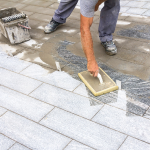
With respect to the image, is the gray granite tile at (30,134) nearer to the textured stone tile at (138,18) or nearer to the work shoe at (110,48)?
the work shoe at (110,48)

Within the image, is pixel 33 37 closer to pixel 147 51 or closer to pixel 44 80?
pixel 44 80

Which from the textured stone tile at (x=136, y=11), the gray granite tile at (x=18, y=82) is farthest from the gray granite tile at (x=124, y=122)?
the textured stone tile at (x=136, y=11)

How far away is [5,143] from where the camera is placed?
1.98 meters

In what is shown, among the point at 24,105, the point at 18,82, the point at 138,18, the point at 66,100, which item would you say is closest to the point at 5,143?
the point at 24,105

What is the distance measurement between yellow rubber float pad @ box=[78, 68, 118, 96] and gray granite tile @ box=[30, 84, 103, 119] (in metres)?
0.16

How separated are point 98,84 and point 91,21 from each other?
27.7 inches

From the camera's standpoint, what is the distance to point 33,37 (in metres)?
3.69

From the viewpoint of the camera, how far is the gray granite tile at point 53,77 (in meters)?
2.60

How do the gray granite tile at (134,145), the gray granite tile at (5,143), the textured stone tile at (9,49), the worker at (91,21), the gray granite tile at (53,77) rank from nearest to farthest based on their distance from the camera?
the gray granite tile at (134,145) < the gray granite tile at (5,143) < the worker at (91,21) < the gray granite tile at (53,77) < the textured stone tile at (9,49)

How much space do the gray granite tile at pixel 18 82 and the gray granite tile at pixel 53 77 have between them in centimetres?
9

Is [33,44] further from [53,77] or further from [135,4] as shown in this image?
[135,4]

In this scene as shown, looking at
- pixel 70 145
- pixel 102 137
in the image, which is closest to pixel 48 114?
pixel 70 145

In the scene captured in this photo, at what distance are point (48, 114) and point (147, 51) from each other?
1.69 m

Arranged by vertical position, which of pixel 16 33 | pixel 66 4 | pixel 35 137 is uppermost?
pixel 66 4
